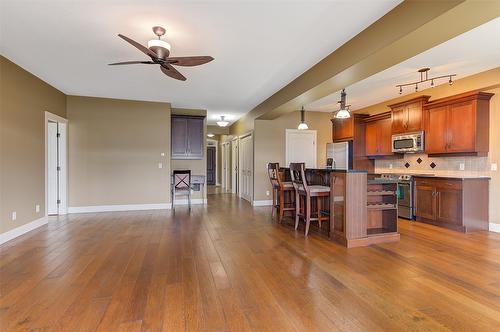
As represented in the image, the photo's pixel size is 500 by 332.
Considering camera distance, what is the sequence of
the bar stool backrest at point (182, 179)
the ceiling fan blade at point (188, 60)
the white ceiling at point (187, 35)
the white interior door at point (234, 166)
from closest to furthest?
the white ceiling at point (187, 35) < the ceiling fan blade at point (188, 60) < the bar stool backrest at point (182, 179) < the white interior door at point (234, 166)

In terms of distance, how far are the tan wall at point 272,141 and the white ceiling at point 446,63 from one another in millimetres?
1574

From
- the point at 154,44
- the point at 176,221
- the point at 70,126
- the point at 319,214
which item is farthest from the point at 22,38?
the point at 319,214

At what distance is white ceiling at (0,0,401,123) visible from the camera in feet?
8.23

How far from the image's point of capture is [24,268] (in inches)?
110

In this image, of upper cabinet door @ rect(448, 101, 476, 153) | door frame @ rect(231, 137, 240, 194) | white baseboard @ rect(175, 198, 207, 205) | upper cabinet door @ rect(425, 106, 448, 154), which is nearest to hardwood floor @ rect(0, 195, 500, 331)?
upper cabinet door @ rect(448, 101, 476, 153)

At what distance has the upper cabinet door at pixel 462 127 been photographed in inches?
170

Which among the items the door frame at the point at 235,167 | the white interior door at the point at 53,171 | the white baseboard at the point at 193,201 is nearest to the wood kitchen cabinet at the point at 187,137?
the white baseboard at the point at 193,201

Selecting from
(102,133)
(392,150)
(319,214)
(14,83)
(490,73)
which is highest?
(490,73)

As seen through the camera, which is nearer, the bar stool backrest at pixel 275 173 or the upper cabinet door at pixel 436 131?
the upper cabinet door at pixel 436 131

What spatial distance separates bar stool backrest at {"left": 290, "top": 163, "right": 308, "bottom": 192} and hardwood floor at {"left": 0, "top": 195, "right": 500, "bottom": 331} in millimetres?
859

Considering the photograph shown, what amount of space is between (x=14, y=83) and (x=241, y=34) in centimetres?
366

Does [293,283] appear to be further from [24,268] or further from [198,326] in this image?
[24,268]

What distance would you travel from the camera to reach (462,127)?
445 cm

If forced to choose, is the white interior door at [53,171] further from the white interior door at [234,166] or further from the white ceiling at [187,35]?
the white interior door at [234,166]
